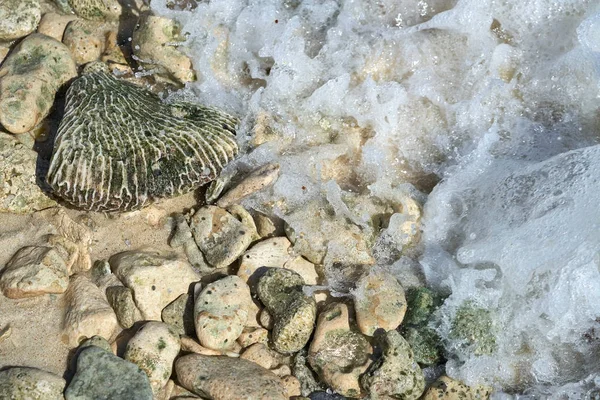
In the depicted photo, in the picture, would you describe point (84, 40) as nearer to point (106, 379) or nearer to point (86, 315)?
point (86, 315)

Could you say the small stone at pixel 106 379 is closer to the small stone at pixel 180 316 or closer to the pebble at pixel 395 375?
the small stone at pixel 180 316

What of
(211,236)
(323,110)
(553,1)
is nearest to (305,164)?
(323,110)

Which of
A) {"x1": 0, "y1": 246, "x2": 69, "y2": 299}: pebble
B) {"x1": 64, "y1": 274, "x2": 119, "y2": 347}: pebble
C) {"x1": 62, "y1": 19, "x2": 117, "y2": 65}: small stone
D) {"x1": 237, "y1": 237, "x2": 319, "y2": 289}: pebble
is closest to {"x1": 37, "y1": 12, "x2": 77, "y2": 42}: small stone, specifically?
{"x1": 62, "y1": 19, "x2": 117, "y2": 65}: small stone

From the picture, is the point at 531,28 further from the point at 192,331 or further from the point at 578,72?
the point at 192,331

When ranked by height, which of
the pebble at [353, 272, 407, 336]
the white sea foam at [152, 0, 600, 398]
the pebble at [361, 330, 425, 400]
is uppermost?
the white sea foam at [152, 0, 600, 398]

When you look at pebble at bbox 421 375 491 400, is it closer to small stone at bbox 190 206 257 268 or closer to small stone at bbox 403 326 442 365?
small stone at bbox 403 326 442 365

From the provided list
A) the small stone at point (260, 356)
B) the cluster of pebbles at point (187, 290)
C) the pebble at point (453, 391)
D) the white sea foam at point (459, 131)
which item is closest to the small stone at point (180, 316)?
the cluster of pebbles at point (187, 290)
